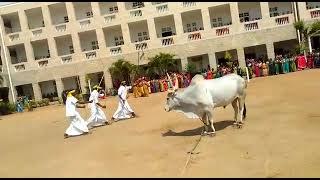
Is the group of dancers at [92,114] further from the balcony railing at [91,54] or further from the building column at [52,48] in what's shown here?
the building column at [52,48]

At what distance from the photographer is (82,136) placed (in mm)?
13117

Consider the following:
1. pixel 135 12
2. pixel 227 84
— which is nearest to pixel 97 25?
pixel 135 12

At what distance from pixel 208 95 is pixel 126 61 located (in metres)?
22.4

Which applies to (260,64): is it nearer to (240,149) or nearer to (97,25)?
(97,25)

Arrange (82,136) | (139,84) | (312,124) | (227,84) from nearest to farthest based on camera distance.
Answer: (312,124) < (227,84) < (82,136) < (139,84)

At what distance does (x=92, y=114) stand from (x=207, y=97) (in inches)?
208

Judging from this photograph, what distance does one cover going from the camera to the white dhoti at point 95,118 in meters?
14.6

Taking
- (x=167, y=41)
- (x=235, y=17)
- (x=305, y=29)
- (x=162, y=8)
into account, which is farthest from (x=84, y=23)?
(x=305, y=29)

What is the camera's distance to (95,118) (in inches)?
579

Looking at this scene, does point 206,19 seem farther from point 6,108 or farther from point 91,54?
point 6,108

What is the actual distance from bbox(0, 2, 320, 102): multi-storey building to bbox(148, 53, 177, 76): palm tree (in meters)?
1.30

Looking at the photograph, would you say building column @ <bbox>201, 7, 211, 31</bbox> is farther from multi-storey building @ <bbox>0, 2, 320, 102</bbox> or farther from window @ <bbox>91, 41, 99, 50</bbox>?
window @ <bbox>91, 41, 99, 50</bbox>

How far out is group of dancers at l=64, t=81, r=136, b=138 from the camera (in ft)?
42.6

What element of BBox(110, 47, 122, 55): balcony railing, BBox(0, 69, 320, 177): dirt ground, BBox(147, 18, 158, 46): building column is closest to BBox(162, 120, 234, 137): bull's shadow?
BBox(0, 69, 320, 177): dirt ground
